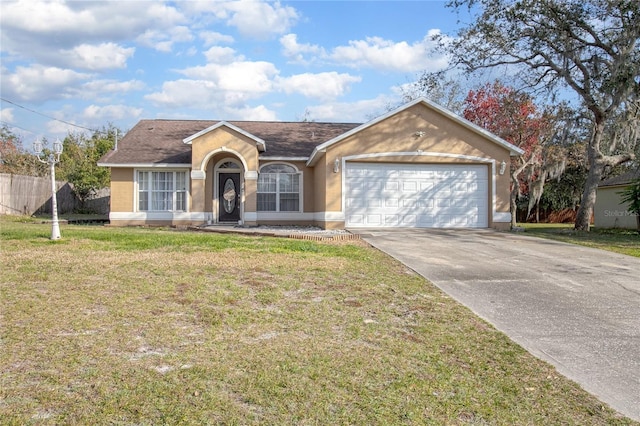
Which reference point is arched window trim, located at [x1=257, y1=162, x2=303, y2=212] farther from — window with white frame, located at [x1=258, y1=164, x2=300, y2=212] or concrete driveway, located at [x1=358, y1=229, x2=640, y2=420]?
concrete driveway, located at [x1=358, y1=229, x2=640, y2=420]

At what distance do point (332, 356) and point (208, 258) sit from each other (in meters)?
5.34

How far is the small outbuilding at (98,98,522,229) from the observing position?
55.8 feet

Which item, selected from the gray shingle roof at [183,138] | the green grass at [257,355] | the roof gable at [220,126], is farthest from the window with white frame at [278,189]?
the green grass at [257,355]

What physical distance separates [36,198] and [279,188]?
13816 mm

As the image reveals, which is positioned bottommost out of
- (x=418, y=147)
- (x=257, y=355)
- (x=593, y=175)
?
(x=257, y=355)

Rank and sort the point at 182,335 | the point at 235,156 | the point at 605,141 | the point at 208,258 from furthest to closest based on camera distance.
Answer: the point at 605,141, the point at 235,156, the point at 208,258, the point at 182,335

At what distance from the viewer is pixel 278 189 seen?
19.8 m

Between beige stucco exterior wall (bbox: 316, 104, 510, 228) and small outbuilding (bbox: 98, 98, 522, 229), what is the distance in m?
0.04

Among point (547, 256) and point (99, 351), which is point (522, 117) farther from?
point (99, 351)

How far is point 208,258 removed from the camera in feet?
29.9

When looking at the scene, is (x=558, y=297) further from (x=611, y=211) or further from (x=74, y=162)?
(x=74, y=162)

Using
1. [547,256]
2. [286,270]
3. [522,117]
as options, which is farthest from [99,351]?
[522,117]

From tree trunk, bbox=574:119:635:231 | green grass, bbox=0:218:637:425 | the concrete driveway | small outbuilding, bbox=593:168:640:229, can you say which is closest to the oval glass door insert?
the concrete driveway

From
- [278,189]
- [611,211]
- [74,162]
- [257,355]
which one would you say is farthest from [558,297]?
[74,162]
